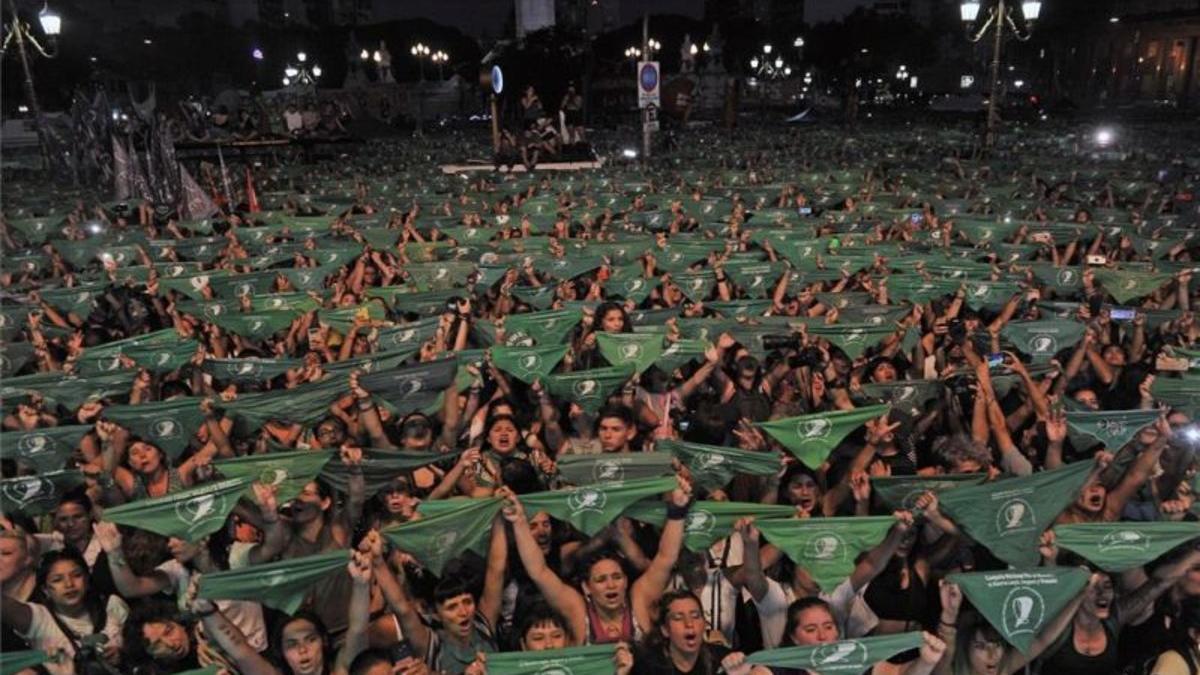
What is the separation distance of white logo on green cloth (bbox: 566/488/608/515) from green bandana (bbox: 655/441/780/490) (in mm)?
823

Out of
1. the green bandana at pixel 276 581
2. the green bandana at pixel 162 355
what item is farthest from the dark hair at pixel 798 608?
the green bandana at pixel 162 355

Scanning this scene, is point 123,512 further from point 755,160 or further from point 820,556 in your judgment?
point 755,160

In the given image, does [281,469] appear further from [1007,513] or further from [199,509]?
[1007,513]

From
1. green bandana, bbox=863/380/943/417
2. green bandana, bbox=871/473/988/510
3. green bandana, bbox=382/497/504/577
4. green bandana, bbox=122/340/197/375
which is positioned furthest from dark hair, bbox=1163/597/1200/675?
green bandana, bbox=122/340/197/375

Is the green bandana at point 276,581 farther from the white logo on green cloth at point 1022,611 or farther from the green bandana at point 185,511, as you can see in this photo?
the white logo on green cloth at point 1022,611

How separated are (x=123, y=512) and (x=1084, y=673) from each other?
17.5 ft

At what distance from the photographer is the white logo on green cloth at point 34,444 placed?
6.81 m

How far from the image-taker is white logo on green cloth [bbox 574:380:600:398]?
7754mm

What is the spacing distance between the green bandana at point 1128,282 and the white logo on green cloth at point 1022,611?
7.54 metres

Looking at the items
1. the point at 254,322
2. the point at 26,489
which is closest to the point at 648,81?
the point at 254,322

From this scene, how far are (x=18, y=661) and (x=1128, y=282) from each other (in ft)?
37.2

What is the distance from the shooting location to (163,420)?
23.2ft

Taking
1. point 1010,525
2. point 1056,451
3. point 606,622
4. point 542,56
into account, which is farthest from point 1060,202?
point 542,56

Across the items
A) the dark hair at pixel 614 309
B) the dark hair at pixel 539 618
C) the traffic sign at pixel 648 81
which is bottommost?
the dark hair at pixel 539 618
